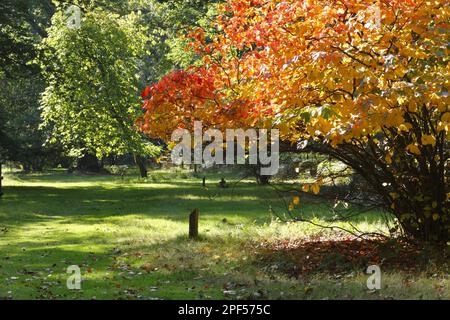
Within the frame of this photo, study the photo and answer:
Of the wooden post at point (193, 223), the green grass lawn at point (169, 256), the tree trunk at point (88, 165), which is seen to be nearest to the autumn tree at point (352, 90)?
the green grass lawn at point (169, 256)

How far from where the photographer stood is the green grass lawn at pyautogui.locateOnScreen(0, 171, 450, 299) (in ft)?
27.6

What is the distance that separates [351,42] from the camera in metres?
8.92

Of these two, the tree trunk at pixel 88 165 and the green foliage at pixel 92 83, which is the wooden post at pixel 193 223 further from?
the tree trunk at pixel 88 165

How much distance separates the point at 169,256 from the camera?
11703mm

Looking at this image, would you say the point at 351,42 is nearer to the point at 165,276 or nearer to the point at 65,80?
the point at 165,276

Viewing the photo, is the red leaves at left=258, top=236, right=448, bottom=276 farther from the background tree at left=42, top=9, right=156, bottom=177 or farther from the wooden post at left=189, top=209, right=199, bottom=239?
the background tree at left=42, top=9, right=156, bottom=177

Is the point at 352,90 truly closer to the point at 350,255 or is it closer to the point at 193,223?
the point at 350,255

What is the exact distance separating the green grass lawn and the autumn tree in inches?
69.3

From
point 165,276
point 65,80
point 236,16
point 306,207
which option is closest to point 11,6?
point 65,80

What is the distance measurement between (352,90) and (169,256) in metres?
5.08

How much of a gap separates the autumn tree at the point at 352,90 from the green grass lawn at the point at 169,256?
1.76 m

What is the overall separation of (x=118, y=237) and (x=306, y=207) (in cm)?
799

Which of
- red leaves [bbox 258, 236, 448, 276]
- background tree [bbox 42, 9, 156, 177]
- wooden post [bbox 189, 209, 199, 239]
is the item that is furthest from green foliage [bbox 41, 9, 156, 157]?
red leaves [bbox 258, 236, 448, 276]

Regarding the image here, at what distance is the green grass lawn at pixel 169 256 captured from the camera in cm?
841
